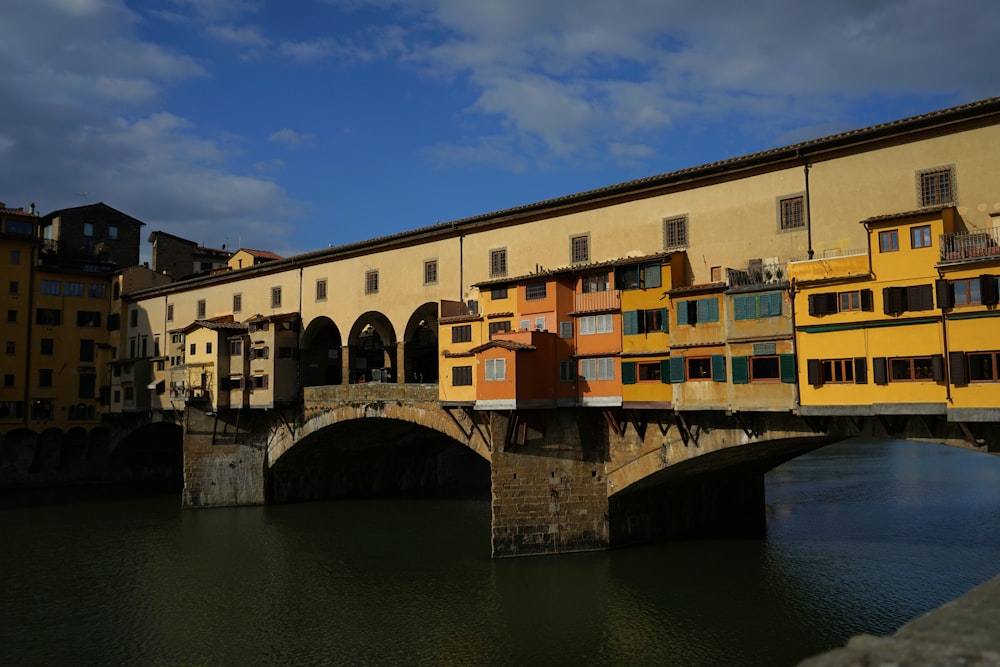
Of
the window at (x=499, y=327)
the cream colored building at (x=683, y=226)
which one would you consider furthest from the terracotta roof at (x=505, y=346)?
the cream colored building at (x=683, y=226)

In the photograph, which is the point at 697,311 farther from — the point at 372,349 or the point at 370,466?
the point at 370,466

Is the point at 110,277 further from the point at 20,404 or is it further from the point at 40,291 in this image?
the point at 20,404

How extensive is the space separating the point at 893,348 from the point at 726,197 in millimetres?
9111

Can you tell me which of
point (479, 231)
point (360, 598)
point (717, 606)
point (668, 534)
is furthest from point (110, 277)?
point (717, 606)

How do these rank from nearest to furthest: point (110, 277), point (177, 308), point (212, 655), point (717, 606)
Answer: point (212, 655) < point (717, 606) < point (177, 308) < point (110, 277)

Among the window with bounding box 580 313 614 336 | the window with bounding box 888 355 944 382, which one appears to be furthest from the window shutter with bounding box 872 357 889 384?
the window with bounding box 580 313 614 336

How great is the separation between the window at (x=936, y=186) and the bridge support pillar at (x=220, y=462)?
41703 mm

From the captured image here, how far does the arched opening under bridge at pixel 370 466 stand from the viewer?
49.3 metres

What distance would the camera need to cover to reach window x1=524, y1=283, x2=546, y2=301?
3306 centimetres

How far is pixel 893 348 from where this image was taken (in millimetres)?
23781

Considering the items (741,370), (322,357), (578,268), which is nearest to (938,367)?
(741,370)

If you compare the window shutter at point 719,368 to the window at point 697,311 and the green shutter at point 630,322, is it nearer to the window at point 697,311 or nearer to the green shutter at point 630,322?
the window at point 697,311

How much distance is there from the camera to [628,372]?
30.6 m

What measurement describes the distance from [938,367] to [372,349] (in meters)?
37.9
